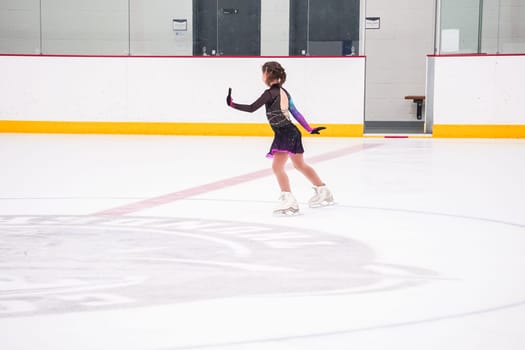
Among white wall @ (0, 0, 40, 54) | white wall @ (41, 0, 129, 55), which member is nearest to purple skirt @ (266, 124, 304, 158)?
white wall @ (41, 0, 129, 55)

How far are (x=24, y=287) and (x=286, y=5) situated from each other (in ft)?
34.7

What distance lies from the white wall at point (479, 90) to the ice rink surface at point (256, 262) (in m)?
5.18

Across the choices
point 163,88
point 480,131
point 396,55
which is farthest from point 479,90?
point 163,88

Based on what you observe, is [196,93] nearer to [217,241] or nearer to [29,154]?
[29,154]

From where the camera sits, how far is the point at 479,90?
13.3 m

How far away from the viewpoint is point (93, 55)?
13773mm

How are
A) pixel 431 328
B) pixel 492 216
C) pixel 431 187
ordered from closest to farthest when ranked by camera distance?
1. pixel 431 328
2. pixel 492 216
3. pixel 431 187

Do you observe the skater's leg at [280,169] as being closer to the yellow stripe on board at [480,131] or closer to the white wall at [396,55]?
the yellow stripe on board at [480,131]

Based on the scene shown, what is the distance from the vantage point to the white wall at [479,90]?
13.2 m

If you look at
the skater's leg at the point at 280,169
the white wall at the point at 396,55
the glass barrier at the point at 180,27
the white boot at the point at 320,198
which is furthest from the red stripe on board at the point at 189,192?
the white wall at the point at 396,55

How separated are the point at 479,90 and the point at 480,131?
0.63 meters

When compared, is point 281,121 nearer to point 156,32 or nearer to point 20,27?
point 156,32

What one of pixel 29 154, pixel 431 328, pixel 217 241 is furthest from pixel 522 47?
pixel 431 328

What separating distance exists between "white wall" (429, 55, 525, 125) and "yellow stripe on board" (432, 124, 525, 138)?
64 mm
